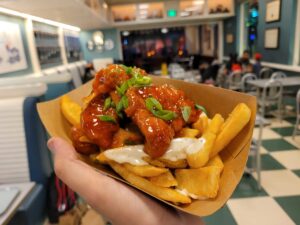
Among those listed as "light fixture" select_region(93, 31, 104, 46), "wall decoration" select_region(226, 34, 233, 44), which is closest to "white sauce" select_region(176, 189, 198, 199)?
"light fixture" select_region(93, 31, 104, 46)

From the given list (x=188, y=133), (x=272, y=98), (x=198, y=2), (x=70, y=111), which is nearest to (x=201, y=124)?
(x=188, y=133)

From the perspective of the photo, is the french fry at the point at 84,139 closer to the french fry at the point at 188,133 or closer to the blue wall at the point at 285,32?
the french fry at the point at 188,133

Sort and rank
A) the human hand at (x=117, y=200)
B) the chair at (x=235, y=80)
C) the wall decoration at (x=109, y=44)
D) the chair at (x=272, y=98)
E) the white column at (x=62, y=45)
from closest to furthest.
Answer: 1. the human hand at (x=117, y=200)
2. the chair at (x=272, y=98)
3. the chair at (x=235, y=80)
4. the white column at (x=62, y=45)
5. the wall decoration at (x=109, y=44)

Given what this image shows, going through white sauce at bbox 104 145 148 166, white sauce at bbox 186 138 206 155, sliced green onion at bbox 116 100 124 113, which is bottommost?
white sauce at bbox 104 145 148 166

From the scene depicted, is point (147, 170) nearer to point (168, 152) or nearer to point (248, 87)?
point (168, 152)

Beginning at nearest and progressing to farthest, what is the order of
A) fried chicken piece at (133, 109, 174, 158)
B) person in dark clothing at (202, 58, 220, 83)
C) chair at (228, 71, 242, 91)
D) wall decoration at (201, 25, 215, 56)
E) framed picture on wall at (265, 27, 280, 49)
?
fried chicken piece at (133, 109, 174, 158) < framed picture on wall at (265, 27, 280, 49) < chair at (228, 71, 242, 91) < person in dark clothing at (202, 58, 220, 83) < wall decoration at (201, 25, 215, 56)

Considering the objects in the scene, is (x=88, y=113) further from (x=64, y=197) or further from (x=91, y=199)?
(x=64, y=197)

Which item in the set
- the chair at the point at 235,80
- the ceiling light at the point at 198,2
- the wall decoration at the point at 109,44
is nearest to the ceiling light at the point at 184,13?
the ceiling light at the point at 198,2

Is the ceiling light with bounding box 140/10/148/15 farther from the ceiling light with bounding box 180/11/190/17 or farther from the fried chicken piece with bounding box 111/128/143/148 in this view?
the fried chicken piece with bounding box 111/128/143/148
